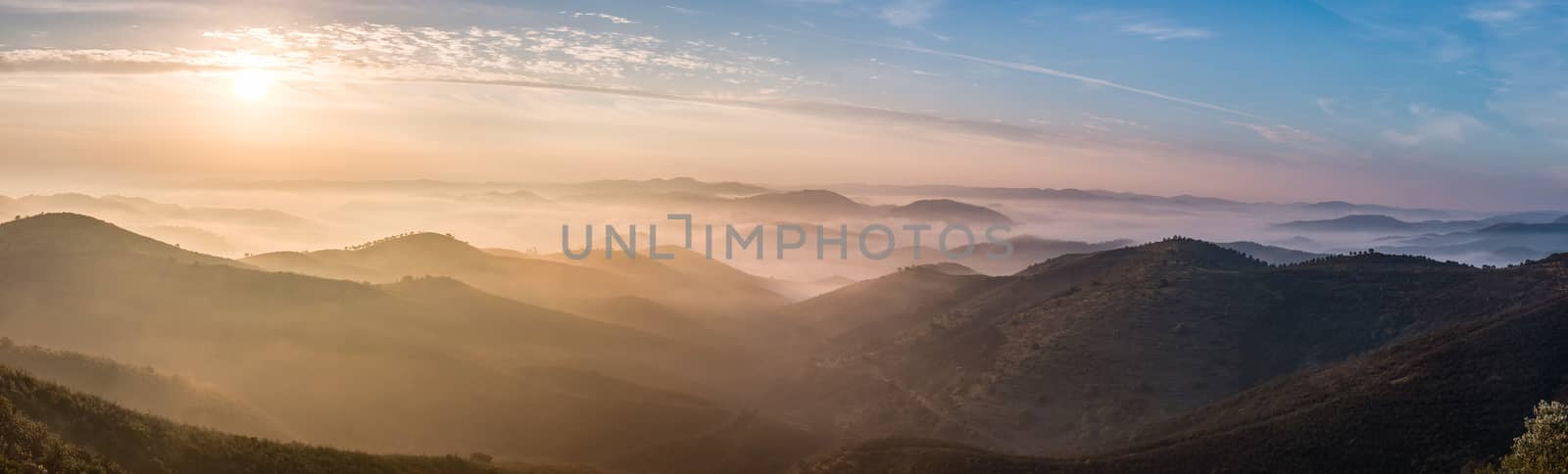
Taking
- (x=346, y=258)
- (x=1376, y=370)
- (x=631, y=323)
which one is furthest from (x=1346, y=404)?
(x=346, y=258)

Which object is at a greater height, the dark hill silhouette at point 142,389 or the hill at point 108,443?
the hill at point 108,443

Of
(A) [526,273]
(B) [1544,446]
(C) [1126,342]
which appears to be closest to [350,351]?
(C) [1126,342]

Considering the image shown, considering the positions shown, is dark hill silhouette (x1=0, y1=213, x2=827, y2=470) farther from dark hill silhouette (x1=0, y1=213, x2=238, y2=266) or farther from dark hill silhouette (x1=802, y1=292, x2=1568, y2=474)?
dark hill silhouette (x1=802, y1=292, x2=1568, y2=474)

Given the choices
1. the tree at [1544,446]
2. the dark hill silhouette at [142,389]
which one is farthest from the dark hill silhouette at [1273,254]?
the dark hill silhouette at [142,389]

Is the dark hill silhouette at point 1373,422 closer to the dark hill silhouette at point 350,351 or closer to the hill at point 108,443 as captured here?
the dark hill silhouette at point 350,351

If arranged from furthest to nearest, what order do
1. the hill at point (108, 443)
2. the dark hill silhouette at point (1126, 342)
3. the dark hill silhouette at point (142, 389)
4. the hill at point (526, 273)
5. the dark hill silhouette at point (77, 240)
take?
1. the hill at point (526, 273)
2. the dark hill silhouette at point (77, 240)
3. the dark hill silhouette at point (1126, 342)
4. the dark hill silhouette at point (142, 389)
5. the hill at point (108, 443)

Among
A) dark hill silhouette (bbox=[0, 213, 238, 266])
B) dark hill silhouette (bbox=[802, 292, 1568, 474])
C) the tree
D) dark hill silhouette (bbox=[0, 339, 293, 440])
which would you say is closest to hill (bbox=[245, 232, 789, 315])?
dark hill silhouette (bbox=[0, 213, 238, 266])

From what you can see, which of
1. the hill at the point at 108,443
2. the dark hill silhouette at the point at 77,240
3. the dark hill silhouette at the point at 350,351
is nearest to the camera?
the hill at the point at 108,443

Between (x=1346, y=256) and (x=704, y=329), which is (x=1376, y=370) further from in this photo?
(x=704, y=329)
